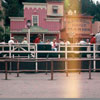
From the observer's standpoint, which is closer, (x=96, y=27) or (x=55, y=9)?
(x=55, y=9)

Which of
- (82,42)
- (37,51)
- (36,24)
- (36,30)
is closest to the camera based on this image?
(37,51)

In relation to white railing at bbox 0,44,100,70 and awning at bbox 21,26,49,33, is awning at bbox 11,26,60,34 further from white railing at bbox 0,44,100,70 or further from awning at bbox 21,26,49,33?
white railing at bbox 0,44,100,70

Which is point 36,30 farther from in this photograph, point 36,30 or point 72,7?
point 72,7

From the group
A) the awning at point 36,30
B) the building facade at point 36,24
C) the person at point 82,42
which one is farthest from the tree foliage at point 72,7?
the person at point 82,42

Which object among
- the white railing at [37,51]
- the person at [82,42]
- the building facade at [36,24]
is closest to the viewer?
the white railing at [37,51]

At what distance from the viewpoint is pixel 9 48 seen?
19.0 meters

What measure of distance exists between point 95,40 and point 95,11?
258 feet

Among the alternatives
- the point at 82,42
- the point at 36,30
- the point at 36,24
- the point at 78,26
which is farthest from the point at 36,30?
the point at 78,26

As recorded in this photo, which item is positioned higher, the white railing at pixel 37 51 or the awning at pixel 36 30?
the awning at pixel 36 30

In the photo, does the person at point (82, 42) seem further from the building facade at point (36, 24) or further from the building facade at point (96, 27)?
the building facade at point (96, 27)

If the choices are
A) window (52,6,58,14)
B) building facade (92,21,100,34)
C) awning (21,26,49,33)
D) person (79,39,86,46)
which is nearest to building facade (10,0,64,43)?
awning (21,26,49,33)

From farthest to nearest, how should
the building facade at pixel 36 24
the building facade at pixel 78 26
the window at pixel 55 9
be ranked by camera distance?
1. the building facade at pixel 78 26
2. the window at pixel 55 9
3. the building facade at pixel 36 24

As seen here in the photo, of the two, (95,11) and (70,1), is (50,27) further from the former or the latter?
(70,1)

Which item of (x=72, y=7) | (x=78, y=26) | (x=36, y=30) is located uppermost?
(x=72, y=7)
